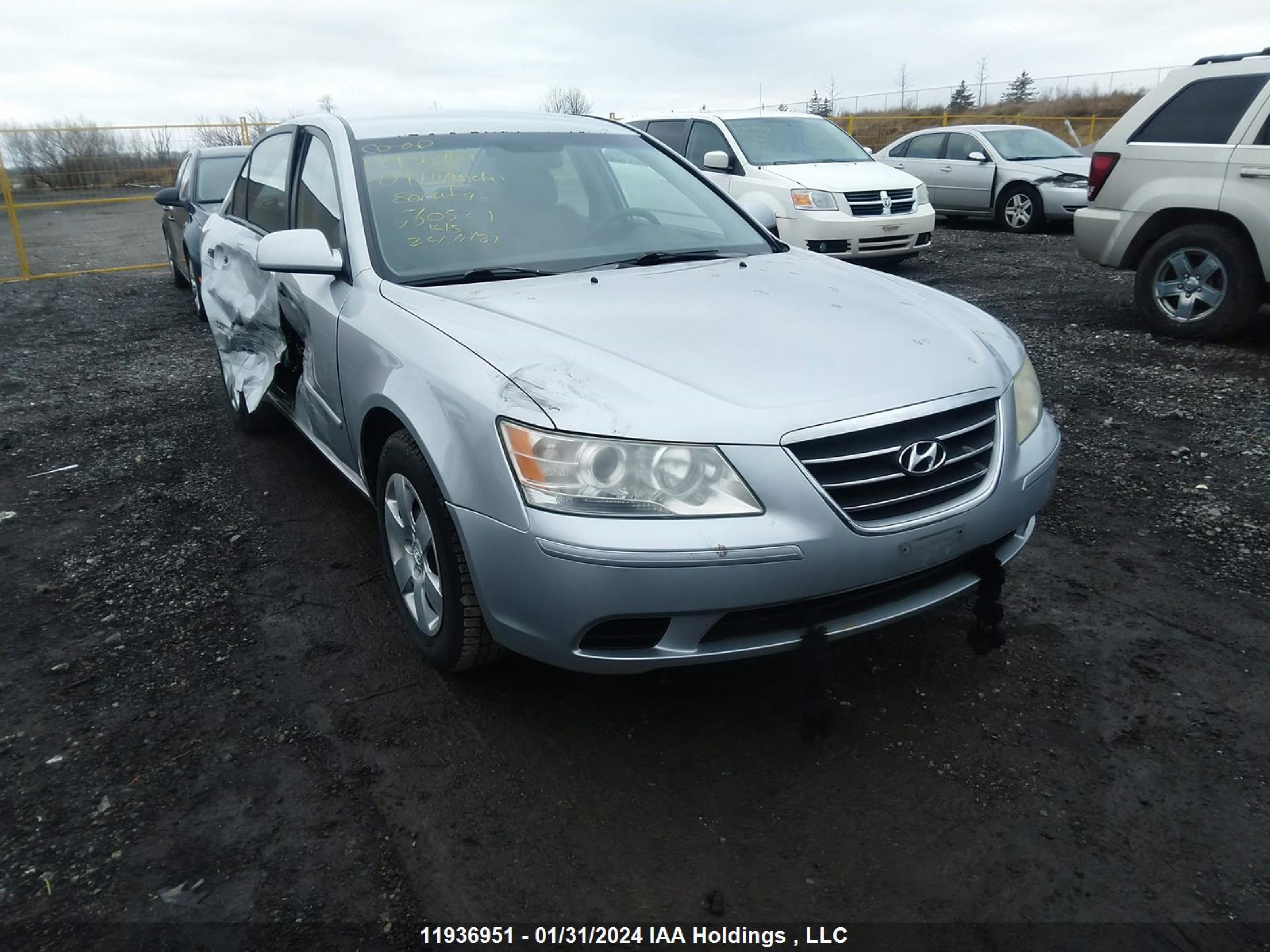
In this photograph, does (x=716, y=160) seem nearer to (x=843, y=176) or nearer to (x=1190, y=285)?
(x=843, y=176)

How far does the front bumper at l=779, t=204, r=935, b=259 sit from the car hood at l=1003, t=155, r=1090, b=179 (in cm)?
381

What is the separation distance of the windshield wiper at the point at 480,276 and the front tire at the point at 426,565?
58cm

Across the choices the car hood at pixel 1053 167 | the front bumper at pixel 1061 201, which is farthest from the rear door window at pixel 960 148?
the front bumper at pixel 1061 201

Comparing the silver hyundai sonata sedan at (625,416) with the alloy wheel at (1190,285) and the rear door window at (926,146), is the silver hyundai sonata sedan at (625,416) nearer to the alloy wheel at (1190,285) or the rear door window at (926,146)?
the alloy wheel at (1190,285)

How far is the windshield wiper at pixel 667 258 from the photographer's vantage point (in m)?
3.37

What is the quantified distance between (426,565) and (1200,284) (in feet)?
19.9

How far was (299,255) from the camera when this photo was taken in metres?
3.15

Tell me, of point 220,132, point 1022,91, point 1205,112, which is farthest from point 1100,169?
point 1022,91

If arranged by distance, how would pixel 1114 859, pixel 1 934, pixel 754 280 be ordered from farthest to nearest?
pixel 754 280 → pixel 1114 859 → pixel 1 934

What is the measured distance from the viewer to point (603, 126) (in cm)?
419

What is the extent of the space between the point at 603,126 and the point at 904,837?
10.6 feet

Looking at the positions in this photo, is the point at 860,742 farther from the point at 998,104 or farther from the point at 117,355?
the point at 998,104

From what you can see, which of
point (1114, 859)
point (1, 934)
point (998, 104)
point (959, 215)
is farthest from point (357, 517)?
point (998, 104)

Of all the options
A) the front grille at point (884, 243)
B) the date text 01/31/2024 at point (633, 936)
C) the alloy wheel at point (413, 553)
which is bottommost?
the date text 01/31/2024 at point (633, 936)
